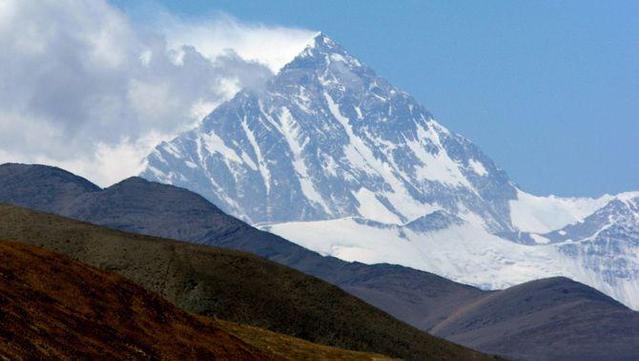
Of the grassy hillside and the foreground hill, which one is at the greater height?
the grassy hillside

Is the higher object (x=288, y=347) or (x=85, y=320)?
(x=288, y=347)

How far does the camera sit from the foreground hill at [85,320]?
71000 millimetres

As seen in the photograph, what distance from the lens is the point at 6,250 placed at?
9581 centimetres

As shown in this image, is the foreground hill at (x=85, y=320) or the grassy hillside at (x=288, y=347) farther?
the grassy hillside at (x=288, y=347)

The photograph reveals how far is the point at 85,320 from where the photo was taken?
3359 inches

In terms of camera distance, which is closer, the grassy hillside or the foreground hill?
the foreground hill

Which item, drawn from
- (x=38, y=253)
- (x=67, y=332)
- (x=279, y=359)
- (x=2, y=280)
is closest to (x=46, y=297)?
(x=2, y=280)

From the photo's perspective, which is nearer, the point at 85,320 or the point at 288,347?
the point at 85,320

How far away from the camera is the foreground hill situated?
7100cm

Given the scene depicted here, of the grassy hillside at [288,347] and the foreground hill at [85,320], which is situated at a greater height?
the grassy hillside at [288,347]

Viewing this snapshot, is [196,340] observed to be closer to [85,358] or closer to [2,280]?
[2,280]

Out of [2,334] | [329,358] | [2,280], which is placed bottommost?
[2,334]

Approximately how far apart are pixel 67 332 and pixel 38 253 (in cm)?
2521

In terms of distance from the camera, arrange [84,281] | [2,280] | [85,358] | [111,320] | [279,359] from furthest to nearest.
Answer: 1. [279,359]
2. [84,281]
3. [111,320]
4. [2,280]
5. [85,358]
